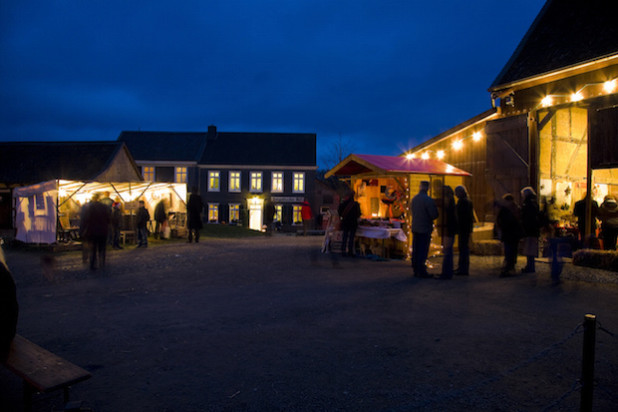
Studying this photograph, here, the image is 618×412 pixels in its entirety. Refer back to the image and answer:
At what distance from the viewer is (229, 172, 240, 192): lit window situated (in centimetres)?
3488

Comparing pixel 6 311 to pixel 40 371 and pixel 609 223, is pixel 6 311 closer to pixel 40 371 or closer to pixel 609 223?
pixel 40 371

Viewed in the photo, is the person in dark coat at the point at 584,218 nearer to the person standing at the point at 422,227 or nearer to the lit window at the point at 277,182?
the person standing at the point at 422,227

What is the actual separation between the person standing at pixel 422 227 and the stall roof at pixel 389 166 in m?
2.59

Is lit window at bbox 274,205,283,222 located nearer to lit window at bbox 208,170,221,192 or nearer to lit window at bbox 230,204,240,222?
lit window at bbox 230,204,240,222

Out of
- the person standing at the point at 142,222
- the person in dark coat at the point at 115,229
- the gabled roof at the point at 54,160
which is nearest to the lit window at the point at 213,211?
the gabled roof at the point at 54,160

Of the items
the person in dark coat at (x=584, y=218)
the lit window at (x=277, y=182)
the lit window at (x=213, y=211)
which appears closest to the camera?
the person in dark coat at (x=584, y=218)

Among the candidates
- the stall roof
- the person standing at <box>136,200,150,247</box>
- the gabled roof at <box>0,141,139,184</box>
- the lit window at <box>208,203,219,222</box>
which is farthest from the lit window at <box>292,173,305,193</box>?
the stall roof

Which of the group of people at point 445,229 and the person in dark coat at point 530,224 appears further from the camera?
the person in dark coat at point 530,224

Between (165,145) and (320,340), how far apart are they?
3460 centimetres

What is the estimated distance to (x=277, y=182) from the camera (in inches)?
1390

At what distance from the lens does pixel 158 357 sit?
4176mm

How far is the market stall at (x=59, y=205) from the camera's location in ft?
46.8

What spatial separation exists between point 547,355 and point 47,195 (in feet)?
49.8

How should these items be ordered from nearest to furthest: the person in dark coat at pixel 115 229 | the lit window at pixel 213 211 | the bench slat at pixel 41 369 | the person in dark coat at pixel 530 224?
the bench slat at pixel 41 369, the person in dark coat at pixel 530 224, the person in dark coat at pixel 115 229, the lit window at pixel 213 211
